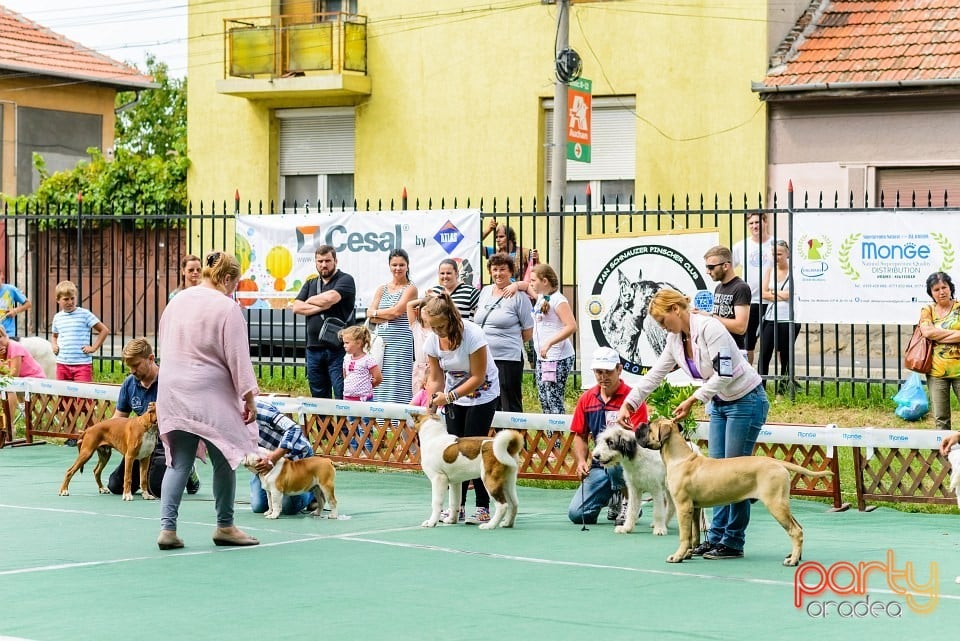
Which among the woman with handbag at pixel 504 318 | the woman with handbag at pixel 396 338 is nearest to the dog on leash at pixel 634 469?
the woman with handbag at pixel 504 318

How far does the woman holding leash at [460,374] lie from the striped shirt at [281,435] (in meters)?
1.03

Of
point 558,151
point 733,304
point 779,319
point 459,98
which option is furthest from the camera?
point 459,98

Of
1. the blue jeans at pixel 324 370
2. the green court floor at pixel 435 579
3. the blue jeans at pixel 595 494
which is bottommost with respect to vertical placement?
the green court floor at pixel 435 579

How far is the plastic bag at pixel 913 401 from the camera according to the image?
14.9 metres

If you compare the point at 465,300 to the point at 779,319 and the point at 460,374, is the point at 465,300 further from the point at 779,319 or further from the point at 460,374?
the point at 779,319

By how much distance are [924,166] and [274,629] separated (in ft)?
55.9

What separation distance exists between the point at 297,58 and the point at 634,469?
17.6 meters

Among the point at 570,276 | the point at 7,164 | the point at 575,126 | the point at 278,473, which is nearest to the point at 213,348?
the point at 278,473

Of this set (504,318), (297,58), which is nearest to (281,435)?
(504,318)

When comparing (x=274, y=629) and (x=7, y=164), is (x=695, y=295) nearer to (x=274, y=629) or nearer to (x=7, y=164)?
(x=274, y=629)

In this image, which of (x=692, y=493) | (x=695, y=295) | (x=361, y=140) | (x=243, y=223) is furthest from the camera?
(x=361, y=140)

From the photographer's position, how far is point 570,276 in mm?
23094

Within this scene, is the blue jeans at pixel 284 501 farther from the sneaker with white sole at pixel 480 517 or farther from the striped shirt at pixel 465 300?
the striped shirt at pixel 465 300

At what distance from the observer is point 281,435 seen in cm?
1127
